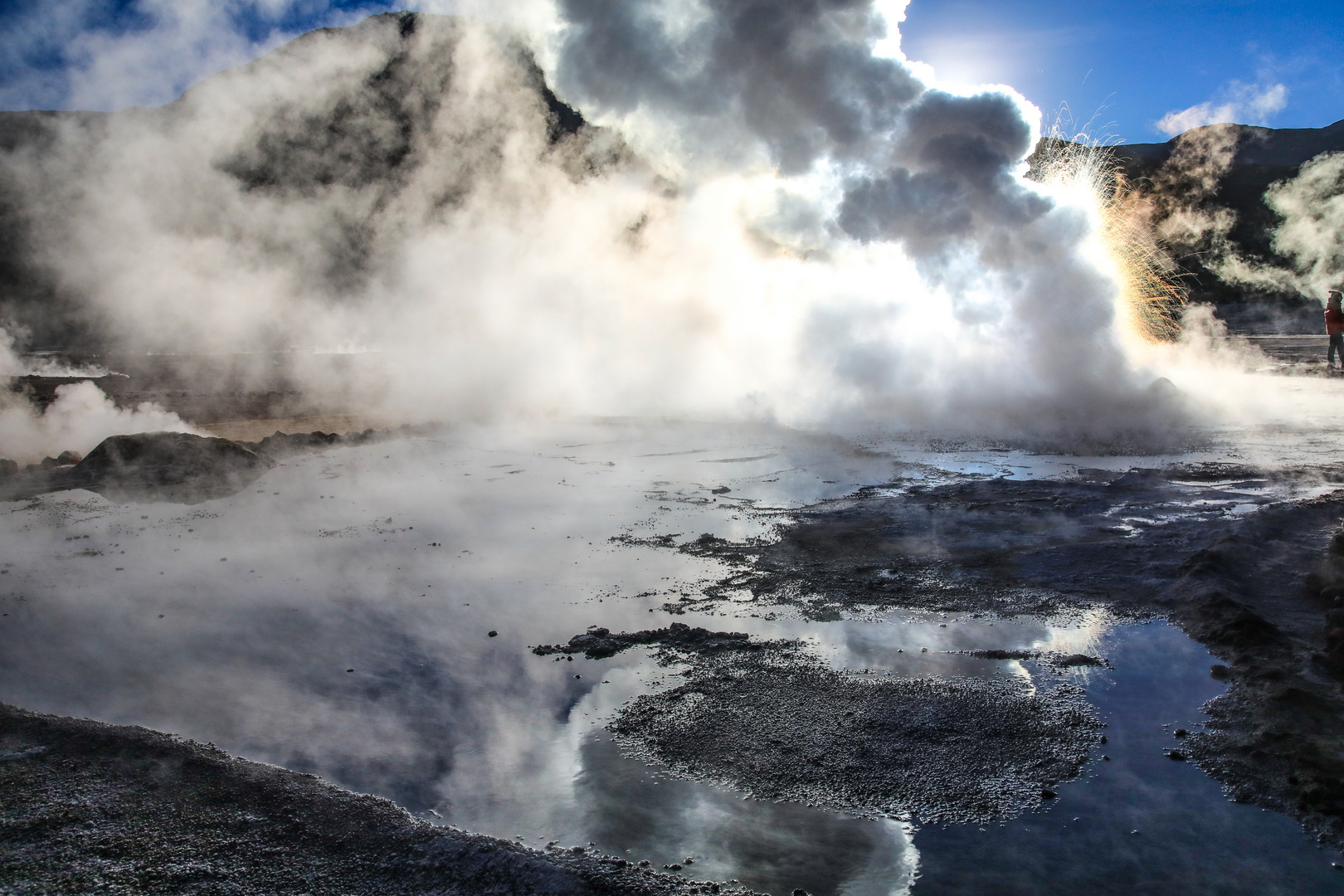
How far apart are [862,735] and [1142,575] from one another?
305 cm

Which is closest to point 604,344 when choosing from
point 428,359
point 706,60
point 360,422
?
point 428,359

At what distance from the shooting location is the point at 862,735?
3430mm

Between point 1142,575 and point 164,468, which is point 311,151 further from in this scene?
point 1142,575

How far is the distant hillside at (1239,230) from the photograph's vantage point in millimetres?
27797

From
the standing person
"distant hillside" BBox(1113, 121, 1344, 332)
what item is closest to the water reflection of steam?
the standing person

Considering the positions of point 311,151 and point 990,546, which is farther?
point 311,151

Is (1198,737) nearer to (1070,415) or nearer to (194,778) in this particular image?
(194,778)

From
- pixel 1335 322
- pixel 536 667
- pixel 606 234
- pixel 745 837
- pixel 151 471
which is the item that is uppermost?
pixel 606 234

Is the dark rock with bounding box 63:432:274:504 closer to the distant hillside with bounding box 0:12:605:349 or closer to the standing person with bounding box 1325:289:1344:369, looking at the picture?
the distant hillside with bounding box 0:12:605:349

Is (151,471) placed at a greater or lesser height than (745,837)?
greater

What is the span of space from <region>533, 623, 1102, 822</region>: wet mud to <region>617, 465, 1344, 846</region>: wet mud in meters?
0.06

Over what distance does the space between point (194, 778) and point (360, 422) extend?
12743 mm

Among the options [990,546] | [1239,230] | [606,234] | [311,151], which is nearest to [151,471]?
[990,546]

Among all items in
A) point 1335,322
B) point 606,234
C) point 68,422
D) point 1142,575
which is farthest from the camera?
point 606,234
